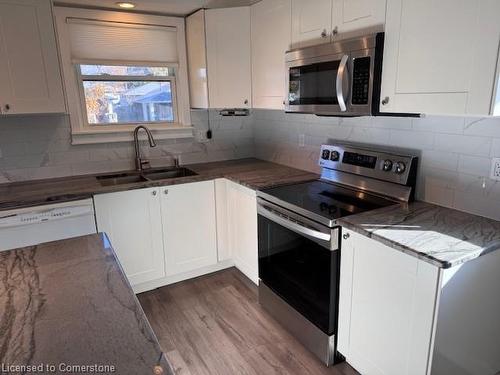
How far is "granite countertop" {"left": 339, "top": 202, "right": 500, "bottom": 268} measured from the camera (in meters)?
1.38

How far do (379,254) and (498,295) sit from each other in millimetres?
603

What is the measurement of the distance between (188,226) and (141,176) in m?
0.61

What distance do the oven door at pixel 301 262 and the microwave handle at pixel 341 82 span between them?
65cm

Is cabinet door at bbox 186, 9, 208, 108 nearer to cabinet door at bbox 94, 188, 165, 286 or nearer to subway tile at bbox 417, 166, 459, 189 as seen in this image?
cabinet door at bbox 94, 188, 165, 286

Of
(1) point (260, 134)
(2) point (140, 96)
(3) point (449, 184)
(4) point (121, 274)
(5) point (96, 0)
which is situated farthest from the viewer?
(1) point (260, 134)

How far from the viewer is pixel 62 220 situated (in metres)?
2.30

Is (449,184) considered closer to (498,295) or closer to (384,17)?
(498,295)

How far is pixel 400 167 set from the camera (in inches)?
79.7

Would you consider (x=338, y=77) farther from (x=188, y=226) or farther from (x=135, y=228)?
(x=135, y=228)

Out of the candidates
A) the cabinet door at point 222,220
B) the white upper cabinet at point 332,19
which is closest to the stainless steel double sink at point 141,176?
the cabinet door at point 222,220

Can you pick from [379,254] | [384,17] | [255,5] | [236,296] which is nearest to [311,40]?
Answer: [384,17]

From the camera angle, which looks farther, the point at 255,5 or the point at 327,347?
the point at 255,5

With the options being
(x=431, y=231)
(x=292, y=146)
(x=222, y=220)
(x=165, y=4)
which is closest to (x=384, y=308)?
(x=431, y=231)

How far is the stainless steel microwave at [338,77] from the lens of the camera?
175 centimetres
